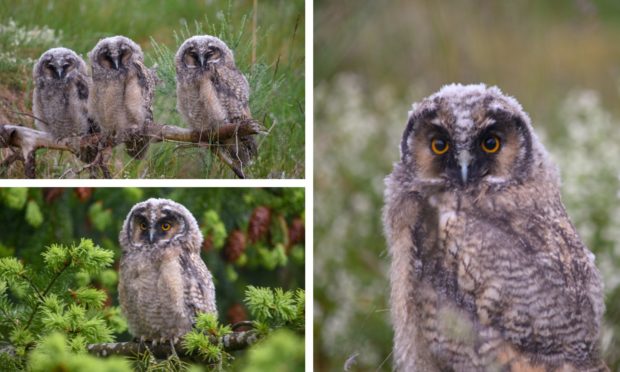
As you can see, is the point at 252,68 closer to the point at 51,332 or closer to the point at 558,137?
the point at 51,332

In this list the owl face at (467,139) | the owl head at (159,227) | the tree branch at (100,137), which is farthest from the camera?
the owl head at (159,227)

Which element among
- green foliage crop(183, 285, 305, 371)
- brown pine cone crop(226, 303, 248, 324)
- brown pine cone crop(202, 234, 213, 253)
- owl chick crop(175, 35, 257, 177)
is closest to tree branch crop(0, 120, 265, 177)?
owl chick crop(175, 35, 257, 177)

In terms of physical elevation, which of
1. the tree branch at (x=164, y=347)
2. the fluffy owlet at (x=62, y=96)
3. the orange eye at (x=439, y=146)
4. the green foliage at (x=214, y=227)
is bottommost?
the tree branch at (x=164, y=347)

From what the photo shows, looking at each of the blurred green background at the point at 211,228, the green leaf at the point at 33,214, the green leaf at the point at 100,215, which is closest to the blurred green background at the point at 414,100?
the blurred green background at the point at 211,228

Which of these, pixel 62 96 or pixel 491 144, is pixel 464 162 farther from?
pixel 62 96

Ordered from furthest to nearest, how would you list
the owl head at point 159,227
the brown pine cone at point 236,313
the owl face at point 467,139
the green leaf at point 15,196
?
the brown pine cone at point 236,313 < the green leaf at point 15,196 < the owl head at point 159,227 < the owl face at point 467,139

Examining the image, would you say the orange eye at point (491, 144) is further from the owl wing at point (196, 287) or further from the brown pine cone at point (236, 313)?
the brown pine cone at point (236, 313)

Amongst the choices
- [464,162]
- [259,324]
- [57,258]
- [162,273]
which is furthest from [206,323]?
[464,162]

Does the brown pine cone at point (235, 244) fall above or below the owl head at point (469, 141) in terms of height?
below
